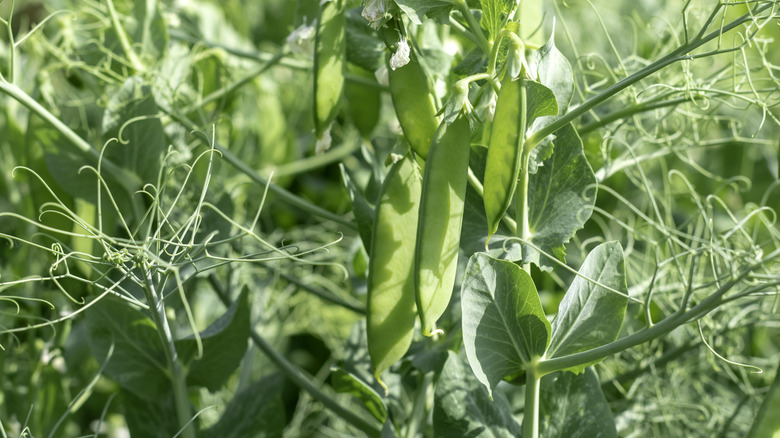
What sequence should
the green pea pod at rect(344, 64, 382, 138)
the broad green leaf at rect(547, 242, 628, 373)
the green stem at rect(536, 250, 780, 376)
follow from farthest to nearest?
the green pea pod at rect(344, 64, 382, 138) → the broad green leaf at rect(547, 242, 628, 373) → the green stem at rect(536, 250, 780, 376)

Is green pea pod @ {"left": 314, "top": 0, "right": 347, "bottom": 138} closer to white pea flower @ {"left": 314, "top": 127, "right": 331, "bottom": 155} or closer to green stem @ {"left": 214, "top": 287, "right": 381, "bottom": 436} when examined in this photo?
white pea flower @ {"left": 314, "top": 127, "right": 331, "bottom": 155}

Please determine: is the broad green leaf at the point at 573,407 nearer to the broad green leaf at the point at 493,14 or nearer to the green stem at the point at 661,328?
the green stem at the point at 661,328

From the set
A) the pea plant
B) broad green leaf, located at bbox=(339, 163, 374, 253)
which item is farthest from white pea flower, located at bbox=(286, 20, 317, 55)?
broad green leaf, located at bbox=(339, 163, 374, 253)

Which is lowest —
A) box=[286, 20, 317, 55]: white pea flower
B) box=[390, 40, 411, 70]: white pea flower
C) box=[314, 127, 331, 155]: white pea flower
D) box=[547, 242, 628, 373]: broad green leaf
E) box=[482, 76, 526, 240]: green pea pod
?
box=[547, 242, 628, 373]: broad green leaf

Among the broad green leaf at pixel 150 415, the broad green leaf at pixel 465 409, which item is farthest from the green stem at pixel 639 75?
the broad green leaf at pixel 150 415

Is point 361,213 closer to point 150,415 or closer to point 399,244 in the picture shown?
point 399,244

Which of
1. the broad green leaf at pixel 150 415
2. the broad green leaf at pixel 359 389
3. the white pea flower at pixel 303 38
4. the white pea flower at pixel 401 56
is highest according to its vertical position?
the white pea flower at pixel 303 38

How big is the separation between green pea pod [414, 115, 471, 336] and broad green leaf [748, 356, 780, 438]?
0.24m

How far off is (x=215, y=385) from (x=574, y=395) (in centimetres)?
32

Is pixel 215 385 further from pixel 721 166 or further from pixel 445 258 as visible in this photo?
pixel 721 166

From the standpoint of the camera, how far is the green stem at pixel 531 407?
503 millimetres

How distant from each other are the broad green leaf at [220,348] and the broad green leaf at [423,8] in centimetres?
29

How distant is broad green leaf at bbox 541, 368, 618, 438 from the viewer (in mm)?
561

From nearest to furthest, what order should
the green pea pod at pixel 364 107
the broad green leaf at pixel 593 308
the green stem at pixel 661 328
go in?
1. the green stem at pixel 661 328
2. the broad green leaf at pixel 593 308
3. the green pea pod at pixel 364 107
